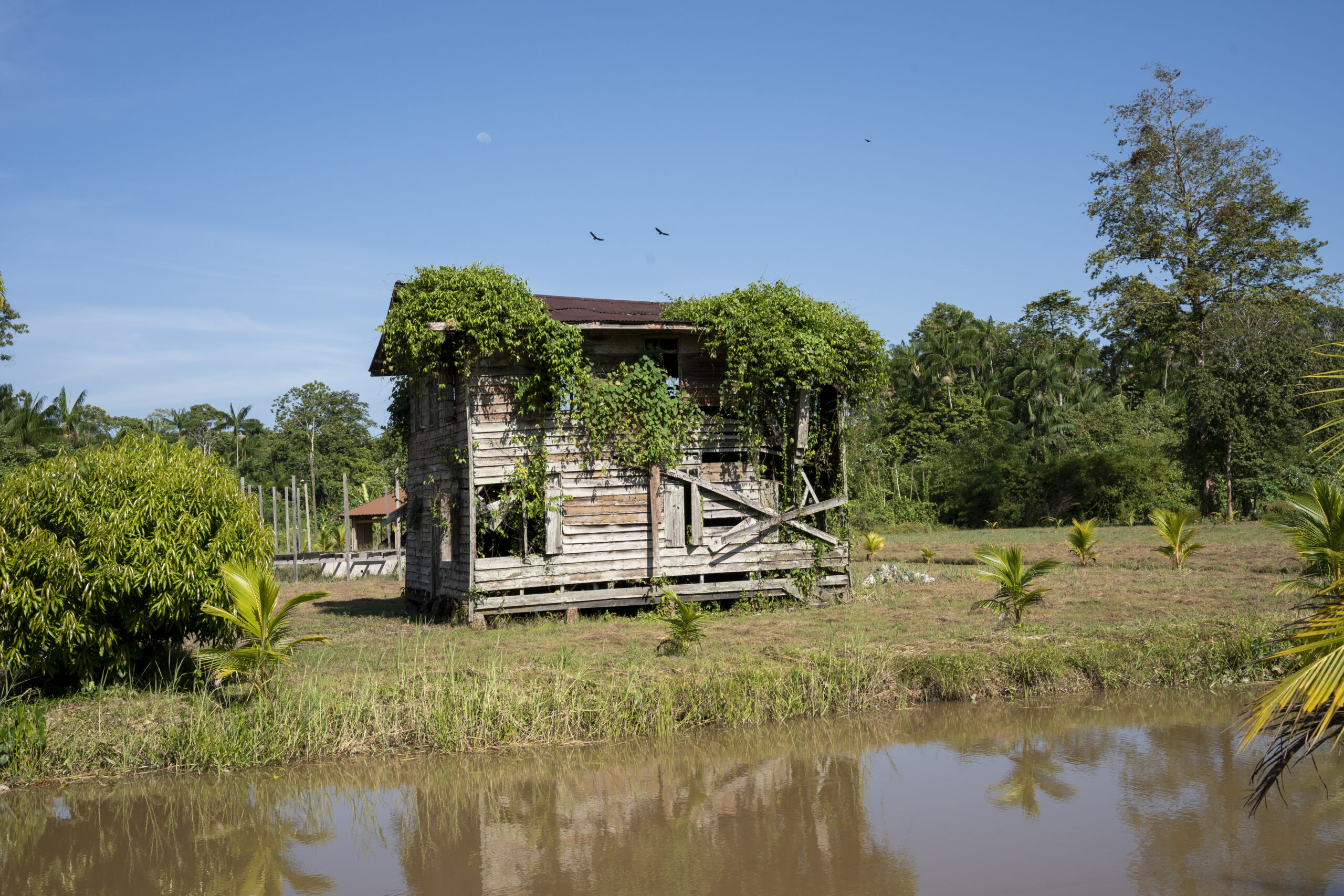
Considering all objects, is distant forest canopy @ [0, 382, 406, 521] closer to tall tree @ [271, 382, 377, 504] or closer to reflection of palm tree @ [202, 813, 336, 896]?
tall tree @ [271, 382, 377, 504]

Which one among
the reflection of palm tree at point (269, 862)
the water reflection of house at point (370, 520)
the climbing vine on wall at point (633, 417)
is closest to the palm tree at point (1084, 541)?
the climbing vine on wall at point (633, 417)

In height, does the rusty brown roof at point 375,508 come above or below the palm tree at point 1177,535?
above

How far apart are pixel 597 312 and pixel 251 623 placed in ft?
29.9

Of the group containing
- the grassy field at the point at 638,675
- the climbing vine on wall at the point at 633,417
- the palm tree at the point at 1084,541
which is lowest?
the grassy field at the point at 638,675

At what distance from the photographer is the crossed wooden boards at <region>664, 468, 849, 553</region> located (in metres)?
17.4

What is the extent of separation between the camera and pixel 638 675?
1106 cm

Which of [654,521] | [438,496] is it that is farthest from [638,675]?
[438,496]

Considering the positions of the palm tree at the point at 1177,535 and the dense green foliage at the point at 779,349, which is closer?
the dense green foliage at the point at 779,349

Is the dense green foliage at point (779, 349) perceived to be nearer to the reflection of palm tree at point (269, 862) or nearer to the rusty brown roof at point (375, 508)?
the reflection of palm tree at point (269, 862)

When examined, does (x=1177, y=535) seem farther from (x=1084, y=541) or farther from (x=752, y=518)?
(x=752, y=518)

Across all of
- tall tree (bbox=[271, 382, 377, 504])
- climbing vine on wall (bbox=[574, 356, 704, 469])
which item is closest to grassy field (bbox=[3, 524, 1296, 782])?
climbing vine on wall (bbox=[574, 356, 704, 469])

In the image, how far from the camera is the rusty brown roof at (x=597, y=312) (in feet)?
54.6

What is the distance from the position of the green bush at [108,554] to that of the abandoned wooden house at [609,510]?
5.68 meters

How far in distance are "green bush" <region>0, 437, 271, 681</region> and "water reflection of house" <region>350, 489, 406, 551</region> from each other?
2769 cm
